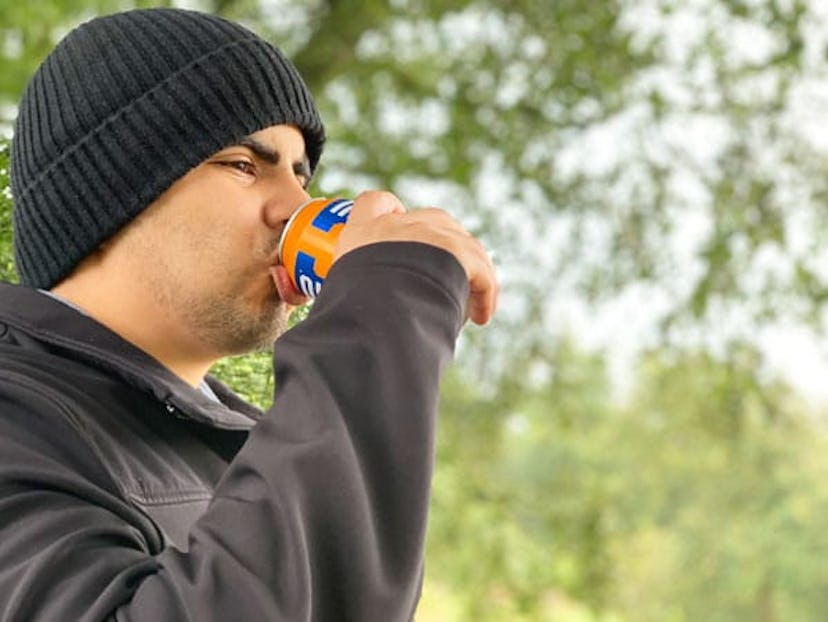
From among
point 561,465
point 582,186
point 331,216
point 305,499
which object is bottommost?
point 305,499

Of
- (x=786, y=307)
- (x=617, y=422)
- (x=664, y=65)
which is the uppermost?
(x=617, y=422)

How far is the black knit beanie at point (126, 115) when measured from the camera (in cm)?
113

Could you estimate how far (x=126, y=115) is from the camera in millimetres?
1151

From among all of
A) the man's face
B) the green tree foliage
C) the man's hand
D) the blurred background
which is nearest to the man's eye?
the man's face

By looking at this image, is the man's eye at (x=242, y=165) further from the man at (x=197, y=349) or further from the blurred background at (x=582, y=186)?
the blurred background at (x=582, y=186)

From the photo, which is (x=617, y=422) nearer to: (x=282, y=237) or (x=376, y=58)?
(x=376, y=58)

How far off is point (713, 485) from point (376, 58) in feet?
36.5

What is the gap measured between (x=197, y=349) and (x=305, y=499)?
27 centimetres

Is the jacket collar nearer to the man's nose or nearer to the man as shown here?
the man

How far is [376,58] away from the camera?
5973 mm

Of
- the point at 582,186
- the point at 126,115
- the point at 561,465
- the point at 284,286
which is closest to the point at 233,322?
the point at 284,286

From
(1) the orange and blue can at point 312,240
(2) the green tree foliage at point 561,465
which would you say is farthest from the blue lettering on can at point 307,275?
(2) the green tree foliage at point 561,465

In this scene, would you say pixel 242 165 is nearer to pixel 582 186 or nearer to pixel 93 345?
pixel 93 345

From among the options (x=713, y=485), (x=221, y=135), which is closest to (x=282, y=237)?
(x=221, y=135)
